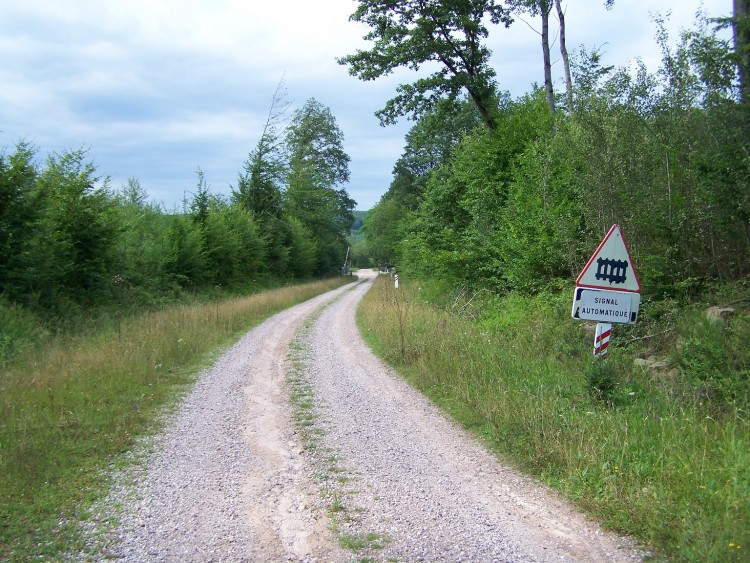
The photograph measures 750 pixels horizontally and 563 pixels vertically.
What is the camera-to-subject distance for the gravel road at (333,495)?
4008 mm

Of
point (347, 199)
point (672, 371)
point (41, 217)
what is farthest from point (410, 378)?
point (347, 199)

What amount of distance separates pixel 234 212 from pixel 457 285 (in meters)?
21.6

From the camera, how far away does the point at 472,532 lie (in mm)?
4246

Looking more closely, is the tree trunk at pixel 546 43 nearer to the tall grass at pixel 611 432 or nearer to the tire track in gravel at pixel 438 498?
the tall grass at pixel 611 432

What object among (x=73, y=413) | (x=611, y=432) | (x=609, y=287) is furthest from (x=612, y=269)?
(x=73, y=413)

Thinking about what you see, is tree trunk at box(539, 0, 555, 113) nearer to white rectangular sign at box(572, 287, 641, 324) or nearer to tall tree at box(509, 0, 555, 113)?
tall tree at box(509, 0, 555, 113)

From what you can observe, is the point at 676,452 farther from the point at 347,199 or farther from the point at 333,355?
the point at 347,199

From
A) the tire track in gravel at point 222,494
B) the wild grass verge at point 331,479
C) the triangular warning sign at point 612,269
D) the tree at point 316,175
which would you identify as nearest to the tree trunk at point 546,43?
the triangular warning sign at point 612,269

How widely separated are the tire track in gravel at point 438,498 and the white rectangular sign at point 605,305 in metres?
2.08

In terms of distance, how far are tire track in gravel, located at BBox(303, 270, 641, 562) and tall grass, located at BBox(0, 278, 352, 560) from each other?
2393mm

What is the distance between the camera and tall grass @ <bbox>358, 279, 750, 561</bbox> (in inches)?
156

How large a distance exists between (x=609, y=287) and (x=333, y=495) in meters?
4.07

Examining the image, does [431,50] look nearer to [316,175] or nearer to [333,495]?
[333,495]

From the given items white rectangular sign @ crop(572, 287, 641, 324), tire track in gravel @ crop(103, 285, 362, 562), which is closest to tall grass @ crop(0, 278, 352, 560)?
tire track in gravel @ crop(103, 285, 362, 562)
